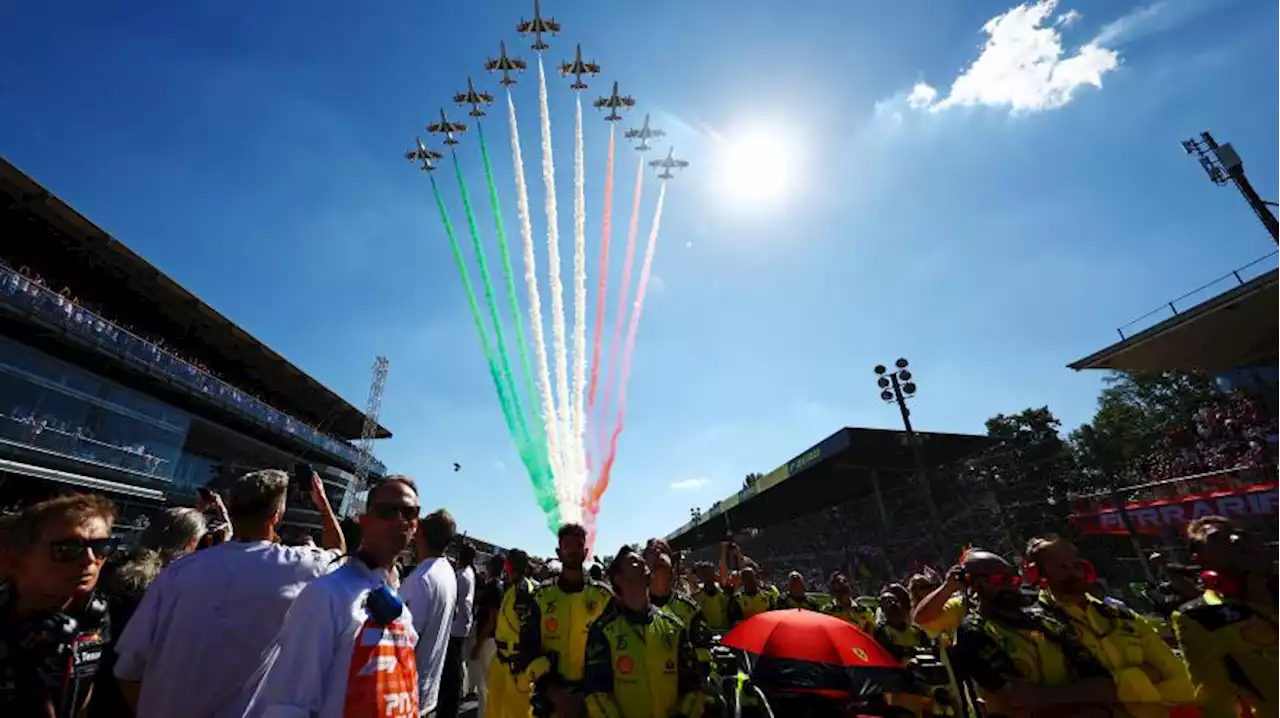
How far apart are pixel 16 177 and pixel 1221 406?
57.2 metres

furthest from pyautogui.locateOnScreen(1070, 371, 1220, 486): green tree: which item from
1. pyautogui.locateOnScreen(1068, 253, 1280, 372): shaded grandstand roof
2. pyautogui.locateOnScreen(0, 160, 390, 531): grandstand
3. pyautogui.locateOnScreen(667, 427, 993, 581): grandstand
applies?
pyautogui.locateOnScreen(0, 160, 390, 531): grandstand

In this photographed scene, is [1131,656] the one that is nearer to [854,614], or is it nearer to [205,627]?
[854,614]

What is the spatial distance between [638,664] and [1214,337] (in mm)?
39000

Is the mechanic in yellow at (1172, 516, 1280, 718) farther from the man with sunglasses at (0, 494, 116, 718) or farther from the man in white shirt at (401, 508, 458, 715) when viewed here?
the man with sunglasses at (0, 494, 116, 718)

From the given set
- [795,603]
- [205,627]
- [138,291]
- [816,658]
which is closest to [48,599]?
[205,627]

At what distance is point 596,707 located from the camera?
3594 millimetres

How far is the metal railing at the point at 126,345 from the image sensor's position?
2058 cm

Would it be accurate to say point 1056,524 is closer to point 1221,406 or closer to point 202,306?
point 1221,406

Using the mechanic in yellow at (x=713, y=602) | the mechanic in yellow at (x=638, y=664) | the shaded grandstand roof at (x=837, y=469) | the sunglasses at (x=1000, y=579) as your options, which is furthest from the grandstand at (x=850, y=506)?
the mechanic in yellow at (x=638, y=664)

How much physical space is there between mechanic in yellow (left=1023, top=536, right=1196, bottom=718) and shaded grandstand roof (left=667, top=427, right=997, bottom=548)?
1615 cm

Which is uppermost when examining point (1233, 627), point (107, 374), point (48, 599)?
point (107, 374)

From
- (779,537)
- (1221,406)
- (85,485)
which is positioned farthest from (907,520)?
(85,485)

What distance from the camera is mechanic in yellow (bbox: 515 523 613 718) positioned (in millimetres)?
4234

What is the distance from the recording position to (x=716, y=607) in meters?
8.63
